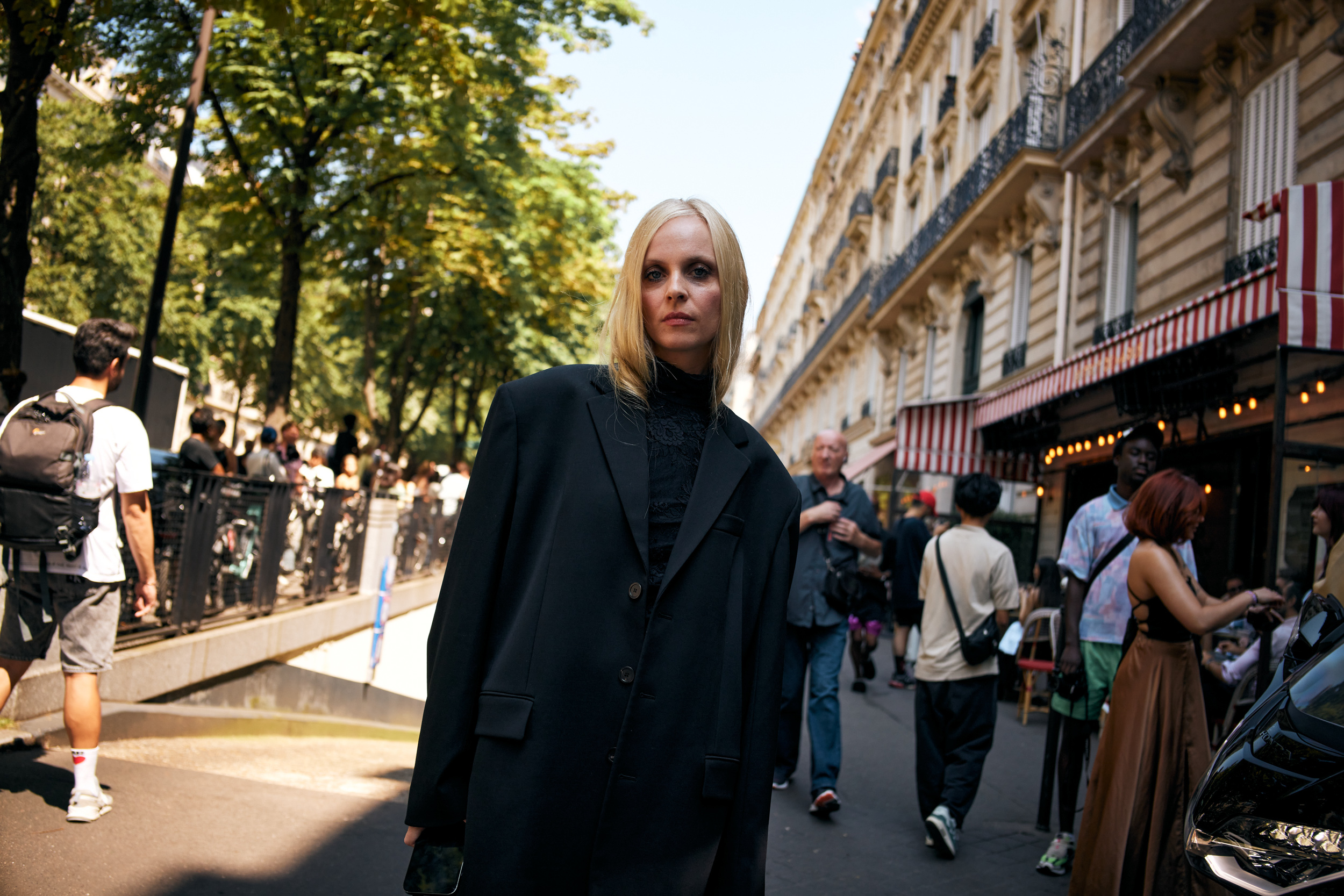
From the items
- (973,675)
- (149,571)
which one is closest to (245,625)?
(149,571)

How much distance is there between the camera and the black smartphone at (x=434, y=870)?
5.71 feet

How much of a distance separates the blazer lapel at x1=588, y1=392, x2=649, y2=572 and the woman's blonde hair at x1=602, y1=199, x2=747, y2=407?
2.2 inches

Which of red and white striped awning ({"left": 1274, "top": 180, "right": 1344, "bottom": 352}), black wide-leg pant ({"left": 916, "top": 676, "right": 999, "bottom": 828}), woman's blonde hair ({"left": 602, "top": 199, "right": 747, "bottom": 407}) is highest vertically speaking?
red and white striped awning ({"left": 1274, "top": 180, "right": 1344, "bottom": 352})

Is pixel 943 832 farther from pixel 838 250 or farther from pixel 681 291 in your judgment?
pixel 838 250

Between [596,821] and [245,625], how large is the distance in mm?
6981

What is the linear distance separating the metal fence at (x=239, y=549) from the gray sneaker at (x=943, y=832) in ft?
15.5

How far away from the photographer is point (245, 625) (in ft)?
26.2

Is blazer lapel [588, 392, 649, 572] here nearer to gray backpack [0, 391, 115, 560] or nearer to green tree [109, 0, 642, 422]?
gray backpack [0, 391, 115, 560]

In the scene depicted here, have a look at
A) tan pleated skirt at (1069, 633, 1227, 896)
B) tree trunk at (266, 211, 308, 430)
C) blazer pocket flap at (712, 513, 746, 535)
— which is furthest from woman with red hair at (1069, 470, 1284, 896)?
tree trunk at (266, 211, 308, 430)

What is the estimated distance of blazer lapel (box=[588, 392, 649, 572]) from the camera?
6.16ft

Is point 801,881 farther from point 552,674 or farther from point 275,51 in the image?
point 275,51

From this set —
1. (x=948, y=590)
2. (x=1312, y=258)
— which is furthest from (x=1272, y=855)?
(x=1312, y=258)

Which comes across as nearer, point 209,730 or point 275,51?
point 209,730

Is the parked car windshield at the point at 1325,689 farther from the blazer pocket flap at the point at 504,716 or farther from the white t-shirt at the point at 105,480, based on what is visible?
the white t-shirt at the point at 105,480
